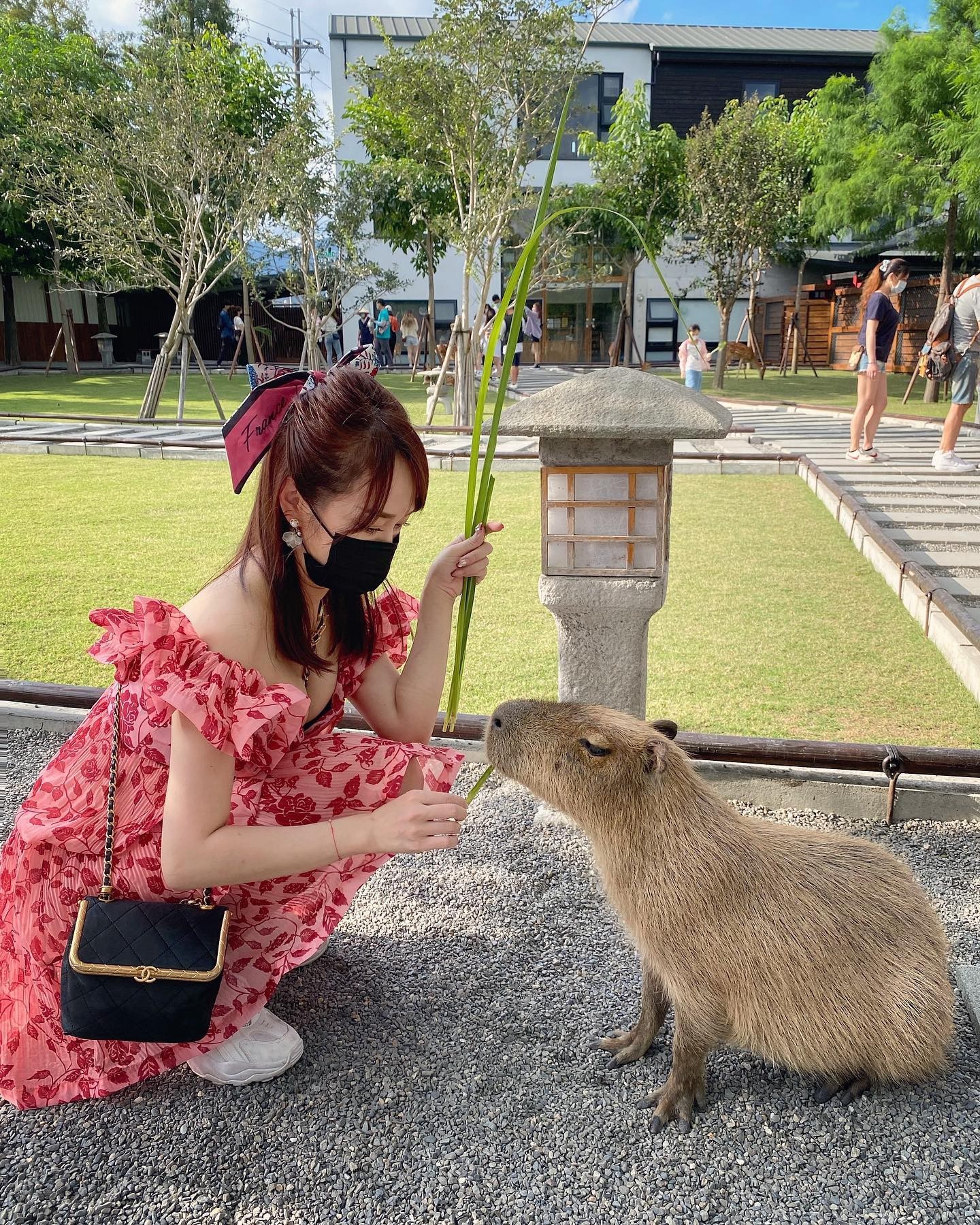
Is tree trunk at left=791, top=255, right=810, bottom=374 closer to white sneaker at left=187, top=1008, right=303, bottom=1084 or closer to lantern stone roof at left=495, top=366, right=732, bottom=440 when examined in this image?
lantern stone roof at left=495, top=366, right=732, bottom=440

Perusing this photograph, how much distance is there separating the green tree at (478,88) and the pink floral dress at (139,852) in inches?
426

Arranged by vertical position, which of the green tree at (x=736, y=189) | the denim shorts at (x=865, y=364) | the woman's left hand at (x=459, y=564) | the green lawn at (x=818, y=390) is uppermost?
the green tree at (x=736, y=189)

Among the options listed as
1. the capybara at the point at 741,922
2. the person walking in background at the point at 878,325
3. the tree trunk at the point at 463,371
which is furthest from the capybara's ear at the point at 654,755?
the tree trunk at the point at 463,371

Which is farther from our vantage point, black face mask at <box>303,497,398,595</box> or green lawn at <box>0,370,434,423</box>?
green lawn at <box>0,370,434,423</box>

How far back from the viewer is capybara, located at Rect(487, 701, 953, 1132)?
1.63m

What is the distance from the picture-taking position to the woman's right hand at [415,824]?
4.93ft

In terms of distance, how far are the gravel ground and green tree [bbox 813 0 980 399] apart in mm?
13331

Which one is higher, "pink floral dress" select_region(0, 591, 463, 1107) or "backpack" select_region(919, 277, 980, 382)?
"backpack" select_region(919, 277, 980, 382)

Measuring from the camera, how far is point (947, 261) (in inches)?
569

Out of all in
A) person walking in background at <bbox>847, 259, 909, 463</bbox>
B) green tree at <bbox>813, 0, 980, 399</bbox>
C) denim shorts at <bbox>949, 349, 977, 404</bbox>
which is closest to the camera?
denim shorts at <bbox>949, 349, 977, 404</bbox>

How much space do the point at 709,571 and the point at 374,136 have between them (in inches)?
613

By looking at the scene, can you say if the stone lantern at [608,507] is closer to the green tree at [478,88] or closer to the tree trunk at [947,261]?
the green tree at [478,88]

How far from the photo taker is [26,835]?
1653 mm

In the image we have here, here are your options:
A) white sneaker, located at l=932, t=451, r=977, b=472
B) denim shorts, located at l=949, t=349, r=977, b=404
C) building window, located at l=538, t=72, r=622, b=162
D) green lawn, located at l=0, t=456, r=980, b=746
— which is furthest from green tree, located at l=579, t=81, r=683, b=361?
green lawn, located at l=0, t=456, r=980, b=746
